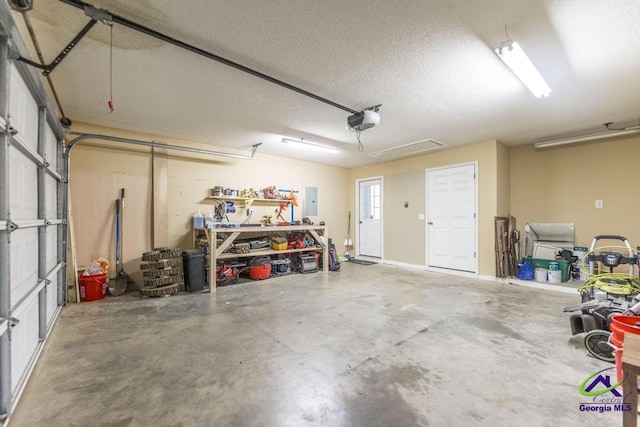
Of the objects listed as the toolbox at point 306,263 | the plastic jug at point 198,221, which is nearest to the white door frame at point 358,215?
the toolbox at point 306,263

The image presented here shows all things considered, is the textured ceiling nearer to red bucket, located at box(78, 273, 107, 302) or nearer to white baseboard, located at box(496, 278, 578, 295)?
red bucket, located at box(78, 273, 107, 302)

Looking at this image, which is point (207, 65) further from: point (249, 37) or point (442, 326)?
point (442, 326)

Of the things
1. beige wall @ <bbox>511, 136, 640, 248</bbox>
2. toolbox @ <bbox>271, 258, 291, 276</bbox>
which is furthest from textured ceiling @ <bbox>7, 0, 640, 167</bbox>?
toolbox @ <bbox>271, 258, 291, 276</bbox>

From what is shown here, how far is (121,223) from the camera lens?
433cm

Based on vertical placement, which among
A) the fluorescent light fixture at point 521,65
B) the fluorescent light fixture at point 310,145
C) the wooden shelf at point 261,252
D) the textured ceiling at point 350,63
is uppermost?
the textured ceiling at point 350,63

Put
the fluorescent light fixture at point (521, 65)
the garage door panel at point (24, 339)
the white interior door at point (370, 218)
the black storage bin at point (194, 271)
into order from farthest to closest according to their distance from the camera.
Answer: the white interior door at point (370, 218)
the black storage bin at point (194, 271)
the fluorescent light fixture at point (521, 65)
the garage door panel at point (24, 339)

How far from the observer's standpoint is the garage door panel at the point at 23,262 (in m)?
1.78

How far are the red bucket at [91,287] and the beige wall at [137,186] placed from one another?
546mm

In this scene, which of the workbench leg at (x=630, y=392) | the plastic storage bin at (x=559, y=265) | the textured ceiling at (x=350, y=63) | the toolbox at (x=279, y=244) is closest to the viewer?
the workbench leg at (x=630, y=392)

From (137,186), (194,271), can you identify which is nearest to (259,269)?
(194,271)

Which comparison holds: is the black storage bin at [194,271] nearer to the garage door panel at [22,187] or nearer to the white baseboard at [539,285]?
the garage door panel at [22,187]

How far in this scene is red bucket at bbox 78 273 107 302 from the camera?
12.1 ft

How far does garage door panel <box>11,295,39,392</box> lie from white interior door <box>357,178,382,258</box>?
20.5 ft

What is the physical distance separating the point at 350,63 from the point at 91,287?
14.9ft
